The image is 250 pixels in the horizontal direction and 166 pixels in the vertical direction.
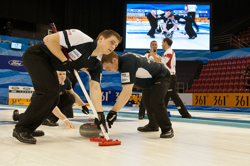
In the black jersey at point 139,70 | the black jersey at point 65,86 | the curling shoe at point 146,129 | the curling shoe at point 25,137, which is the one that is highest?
the black jersey at point 139,70

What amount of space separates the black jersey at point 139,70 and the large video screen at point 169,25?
13337 mm

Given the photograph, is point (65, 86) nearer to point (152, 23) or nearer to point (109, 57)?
point (109, 57)

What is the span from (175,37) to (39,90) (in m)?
14.6

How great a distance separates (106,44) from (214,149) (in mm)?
1343

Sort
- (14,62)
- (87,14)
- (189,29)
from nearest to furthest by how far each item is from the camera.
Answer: (14,62), (189,29), (87,14)

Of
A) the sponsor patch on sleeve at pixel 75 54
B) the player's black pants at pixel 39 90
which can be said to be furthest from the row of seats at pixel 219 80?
the player's black pants at pixel 39 90

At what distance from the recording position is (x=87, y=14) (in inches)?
703

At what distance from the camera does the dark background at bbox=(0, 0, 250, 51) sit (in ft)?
54.8

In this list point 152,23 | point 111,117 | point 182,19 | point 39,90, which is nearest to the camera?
point 39,90

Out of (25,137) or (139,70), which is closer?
(25,137)

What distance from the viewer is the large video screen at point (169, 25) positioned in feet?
52.4

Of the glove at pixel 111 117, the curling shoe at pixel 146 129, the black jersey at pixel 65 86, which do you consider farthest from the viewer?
the black jersey at pixel 65 86

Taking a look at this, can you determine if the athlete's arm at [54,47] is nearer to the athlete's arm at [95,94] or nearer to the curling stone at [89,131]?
the athlete's arm at [95,94]

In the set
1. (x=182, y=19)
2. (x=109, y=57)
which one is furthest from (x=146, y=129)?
(x=182, y=19)
